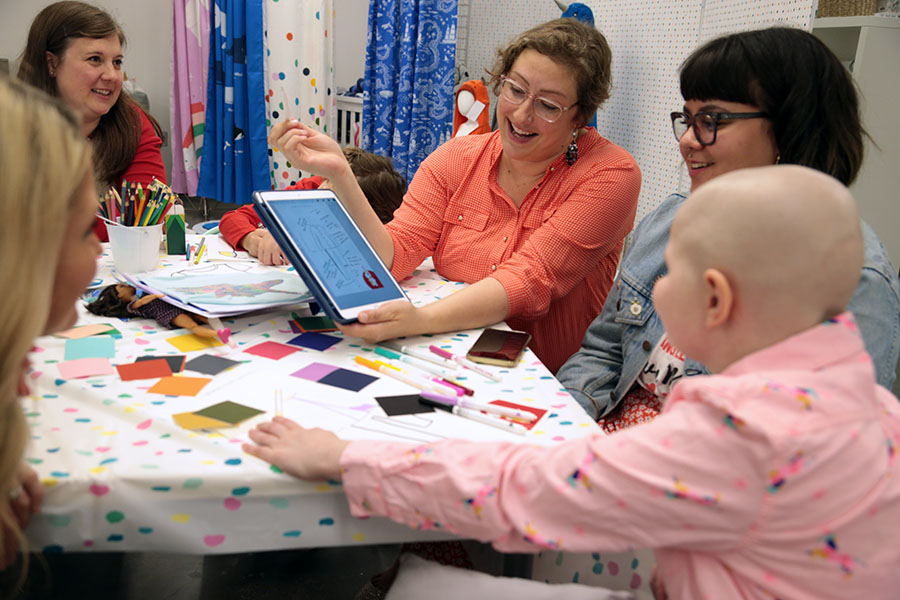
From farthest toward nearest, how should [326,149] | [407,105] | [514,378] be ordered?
[407,105]
[326,149]
[514,378]

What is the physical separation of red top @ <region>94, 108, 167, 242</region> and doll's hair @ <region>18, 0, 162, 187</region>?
0.02 m

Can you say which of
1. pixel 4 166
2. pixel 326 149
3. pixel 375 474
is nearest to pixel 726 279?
pixel 375 474

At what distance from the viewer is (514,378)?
3.40ft

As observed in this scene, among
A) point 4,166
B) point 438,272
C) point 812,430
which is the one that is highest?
point 4,166

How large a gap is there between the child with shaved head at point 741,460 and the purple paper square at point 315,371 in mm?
247

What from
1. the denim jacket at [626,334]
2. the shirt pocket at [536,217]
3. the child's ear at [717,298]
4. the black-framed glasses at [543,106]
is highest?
the black-framed glasses at [543,106]

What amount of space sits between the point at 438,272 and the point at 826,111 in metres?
0.87

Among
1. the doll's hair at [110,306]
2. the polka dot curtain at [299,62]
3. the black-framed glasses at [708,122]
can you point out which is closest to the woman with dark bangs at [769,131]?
the black-framed glasses at [708,122]

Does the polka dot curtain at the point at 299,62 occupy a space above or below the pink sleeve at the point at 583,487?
above

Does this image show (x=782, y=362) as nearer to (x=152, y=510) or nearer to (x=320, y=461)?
(x=320, y=461)

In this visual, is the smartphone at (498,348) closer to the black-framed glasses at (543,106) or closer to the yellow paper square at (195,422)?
the yellow paper square at (195,422)

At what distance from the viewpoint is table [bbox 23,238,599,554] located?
70cm

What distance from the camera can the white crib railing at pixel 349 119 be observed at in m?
4.06

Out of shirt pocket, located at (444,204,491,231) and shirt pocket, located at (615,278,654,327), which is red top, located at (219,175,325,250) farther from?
shirt pocket, located at (615,278,654,327)
